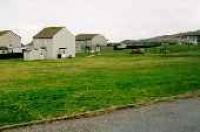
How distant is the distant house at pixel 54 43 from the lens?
284 ft

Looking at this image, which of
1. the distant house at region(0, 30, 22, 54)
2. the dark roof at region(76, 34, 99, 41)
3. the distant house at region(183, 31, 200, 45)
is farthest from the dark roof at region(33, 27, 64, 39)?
the distant house at region(183, 31, 200, 45)

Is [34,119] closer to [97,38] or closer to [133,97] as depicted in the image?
[133,97]

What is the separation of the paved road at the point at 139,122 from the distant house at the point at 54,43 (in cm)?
6676

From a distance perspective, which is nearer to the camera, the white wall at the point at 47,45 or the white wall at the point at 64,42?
the white wall at the point at 47,45

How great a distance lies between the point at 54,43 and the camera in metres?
88.2

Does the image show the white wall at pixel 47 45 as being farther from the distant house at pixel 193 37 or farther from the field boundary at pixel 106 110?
the field boundary at pixel 106 110

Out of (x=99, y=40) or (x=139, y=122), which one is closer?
(x=139, y=122)

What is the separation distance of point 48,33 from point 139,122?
77268 mm

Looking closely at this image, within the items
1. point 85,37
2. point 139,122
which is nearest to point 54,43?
point 85,37

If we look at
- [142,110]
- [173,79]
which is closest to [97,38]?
[173,79]

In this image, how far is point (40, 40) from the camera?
9200cm

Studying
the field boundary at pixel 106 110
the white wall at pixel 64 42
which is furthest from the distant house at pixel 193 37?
the field boundary at pixel 106 110

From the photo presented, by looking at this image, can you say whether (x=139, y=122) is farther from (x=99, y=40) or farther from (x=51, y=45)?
(x=99, y=40)

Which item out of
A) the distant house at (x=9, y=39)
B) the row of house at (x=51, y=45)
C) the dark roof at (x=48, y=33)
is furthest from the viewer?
the distant house at (x=9, y=39)
